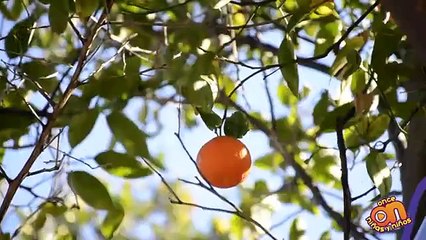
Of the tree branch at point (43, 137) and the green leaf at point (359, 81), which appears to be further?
the green leaf at point (359, 81)

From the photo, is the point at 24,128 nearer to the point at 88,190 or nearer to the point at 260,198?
the point at 88,190

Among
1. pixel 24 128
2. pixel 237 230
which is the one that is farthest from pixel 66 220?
pixel 237 230

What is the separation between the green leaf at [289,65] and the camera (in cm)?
61

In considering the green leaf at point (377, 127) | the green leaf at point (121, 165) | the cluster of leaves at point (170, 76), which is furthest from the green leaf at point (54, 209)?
the green leaf at point (377, 127)

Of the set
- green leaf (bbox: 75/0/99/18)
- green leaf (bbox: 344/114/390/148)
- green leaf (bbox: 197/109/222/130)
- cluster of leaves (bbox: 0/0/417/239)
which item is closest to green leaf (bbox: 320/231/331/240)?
cluster of leaves (bbox: 0/0/417/239)

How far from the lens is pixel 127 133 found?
24.8 inches

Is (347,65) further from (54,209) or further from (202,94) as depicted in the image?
(54,209)

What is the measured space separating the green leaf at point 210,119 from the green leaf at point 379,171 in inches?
5.1

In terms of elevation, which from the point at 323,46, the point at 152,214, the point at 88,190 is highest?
the point at 152,214

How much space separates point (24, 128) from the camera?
0.70m

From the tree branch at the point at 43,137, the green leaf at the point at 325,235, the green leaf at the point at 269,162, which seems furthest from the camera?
the green leaf at the point at 269,162

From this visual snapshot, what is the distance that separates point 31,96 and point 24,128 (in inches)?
5.0

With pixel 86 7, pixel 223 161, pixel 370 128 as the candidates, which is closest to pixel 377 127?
pixel 370 128

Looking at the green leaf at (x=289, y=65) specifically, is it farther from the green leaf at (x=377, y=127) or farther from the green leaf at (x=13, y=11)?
the green leaf at (x=13, y=11)
